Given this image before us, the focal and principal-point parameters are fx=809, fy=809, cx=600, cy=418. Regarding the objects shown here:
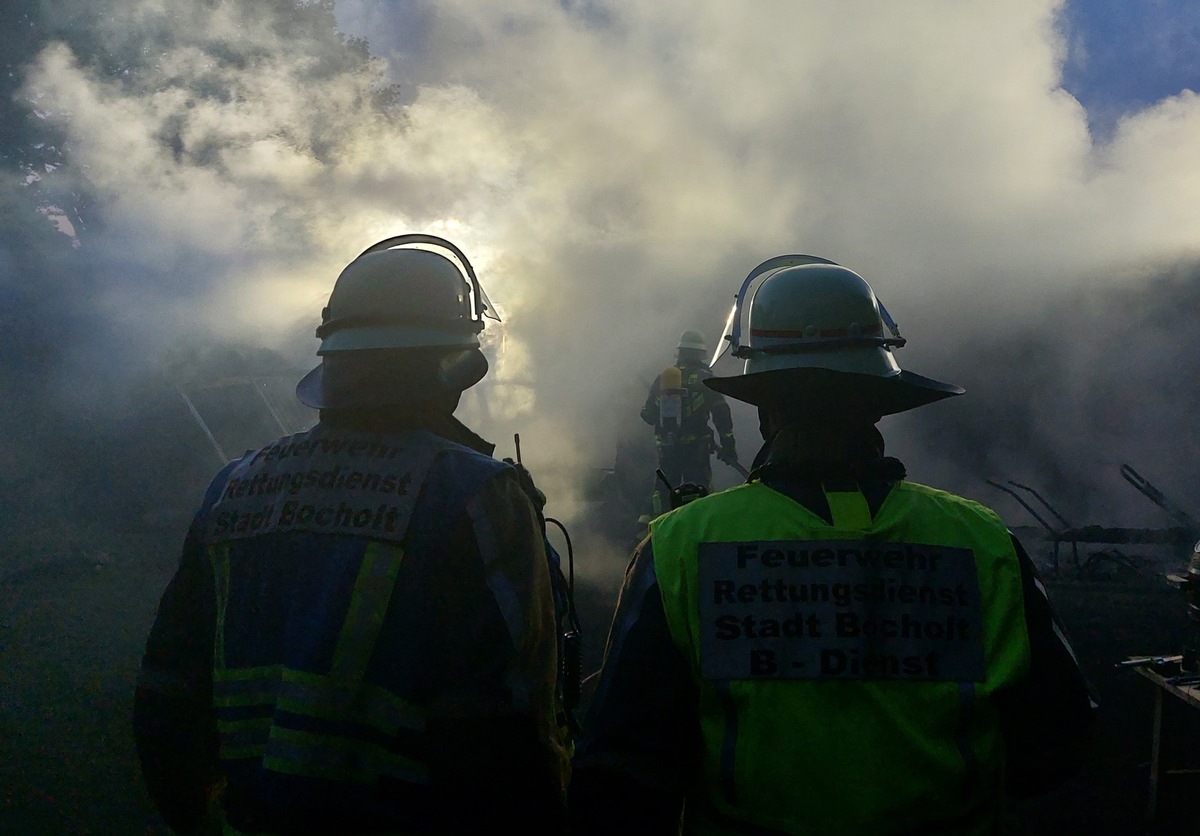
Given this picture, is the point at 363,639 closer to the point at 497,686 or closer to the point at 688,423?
the point at 497,686

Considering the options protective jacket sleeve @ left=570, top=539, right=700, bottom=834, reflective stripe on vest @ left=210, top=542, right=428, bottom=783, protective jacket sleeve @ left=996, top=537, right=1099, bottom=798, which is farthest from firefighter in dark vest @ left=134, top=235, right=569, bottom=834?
protective jacket sleeve @ left=996, top=537, right=1099, bottom=798

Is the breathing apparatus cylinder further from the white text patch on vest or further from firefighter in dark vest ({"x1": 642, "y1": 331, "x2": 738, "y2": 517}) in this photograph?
the white text patch on vest

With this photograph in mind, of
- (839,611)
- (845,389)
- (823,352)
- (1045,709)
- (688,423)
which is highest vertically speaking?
(688,423)

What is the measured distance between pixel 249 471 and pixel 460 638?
2.15 ft

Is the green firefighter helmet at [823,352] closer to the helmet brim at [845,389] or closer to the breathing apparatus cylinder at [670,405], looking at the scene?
the helmet brim at [845,389]

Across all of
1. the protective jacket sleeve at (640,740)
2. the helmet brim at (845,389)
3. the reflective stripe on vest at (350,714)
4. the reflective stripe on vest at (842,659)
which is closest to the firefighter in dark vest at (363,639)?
the reflective stripe on vest at (350,714)

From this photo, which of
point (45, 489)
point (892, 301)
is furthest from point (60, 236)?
point (892, 301)

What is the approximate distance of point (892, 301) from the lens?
15.8 meters

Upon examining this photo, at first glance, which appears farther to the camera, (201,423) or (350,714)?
(201,423)

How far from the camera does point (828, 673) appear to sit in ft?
4.58

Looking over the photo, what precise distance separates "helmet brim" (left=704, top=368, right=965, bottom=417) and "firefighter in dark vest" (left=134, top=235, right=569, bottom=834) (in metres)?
0.61

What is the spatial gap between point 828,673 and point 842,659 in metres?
0.04

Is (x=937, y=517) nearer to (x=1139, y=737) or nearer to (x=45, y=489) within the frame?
(x=1139, y=737)

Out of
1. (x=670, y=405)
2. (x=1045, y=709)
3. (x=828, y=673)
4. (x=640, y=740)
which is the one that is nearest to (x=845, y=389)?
(x=828, y=673)
